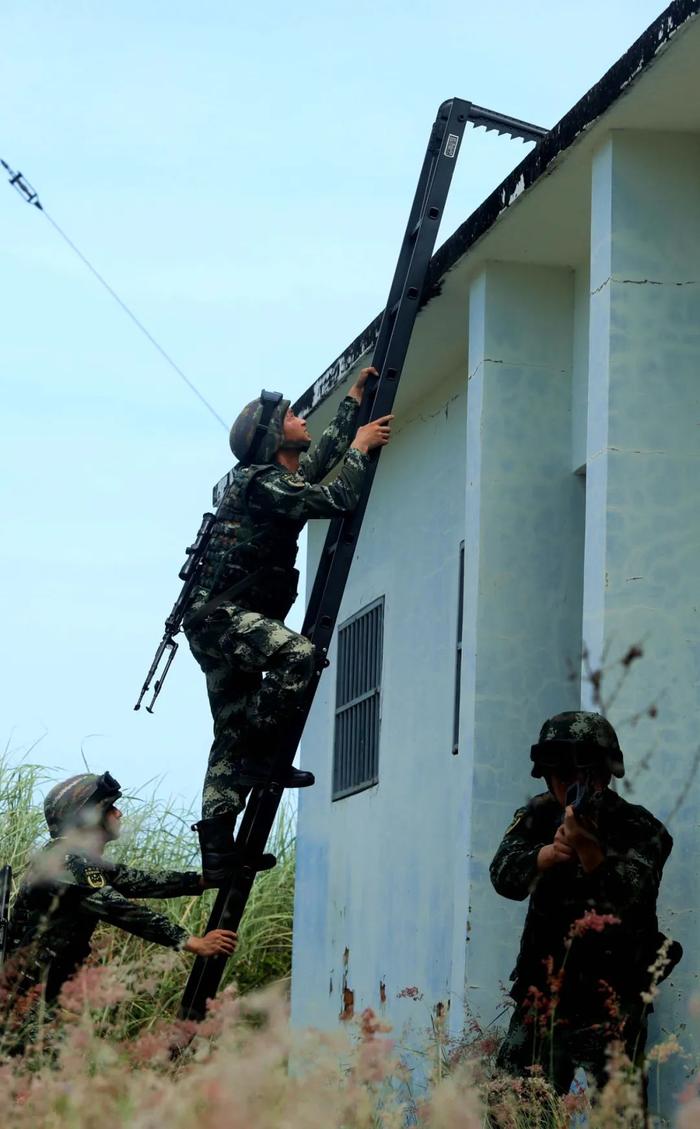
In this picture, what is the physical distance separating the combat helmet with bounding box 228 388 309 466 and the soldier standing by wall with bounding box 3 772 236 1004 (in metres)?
1.45

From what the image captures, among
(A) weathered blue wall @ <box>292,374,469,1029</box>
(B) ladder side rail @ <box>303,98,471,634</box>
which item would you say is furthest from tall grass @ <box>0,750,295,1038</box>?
(B) ladder side rail @ <box>303,98,471,634</box>

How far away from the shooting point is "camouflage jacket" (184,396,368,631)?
6609 millimetres

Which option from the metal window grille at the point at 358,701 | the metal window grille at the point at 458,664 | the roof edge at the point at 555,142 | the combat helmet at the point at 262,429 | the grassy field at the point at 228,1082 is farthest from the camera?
the metal window grille at the point at 358,701

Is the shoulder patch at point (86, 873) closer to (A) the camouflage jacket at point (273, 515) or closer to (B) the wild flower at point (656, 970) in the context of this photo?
(A) the camouflage jacket at point (273, 515)

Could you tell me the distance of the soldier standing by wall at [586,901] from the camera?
5359mm

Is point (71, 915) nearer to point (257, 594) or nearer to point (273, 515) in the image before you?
point (257, 594)

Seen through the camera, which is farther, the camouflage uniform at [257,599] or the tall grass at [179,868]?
the tall grass at [179,868]

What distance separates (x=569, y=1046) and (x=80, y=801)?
98.5 inches

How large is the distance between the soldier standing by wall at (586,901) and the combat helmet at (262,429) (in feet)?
6.36

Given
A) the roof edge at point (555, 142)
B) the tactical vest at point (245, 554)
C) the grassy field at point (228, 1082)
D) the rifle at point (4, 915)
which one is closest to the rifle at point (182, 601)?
the tactical vest at point (245, 554)

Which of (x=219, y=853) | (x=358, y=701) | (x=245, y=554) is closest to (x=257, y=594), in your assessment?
(x=245, y=554)

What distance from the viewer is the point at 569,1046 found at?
5395 millimetres

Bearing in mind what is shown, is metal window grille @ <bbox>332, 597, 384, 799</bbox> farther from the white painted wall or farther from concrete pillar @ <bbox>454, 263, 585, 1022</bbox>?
concrete pillar @ <bbox>454, 263, 585, 1022</bbox>

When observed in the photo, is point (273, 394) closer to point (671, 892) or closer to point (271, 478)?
point (271, 478)
